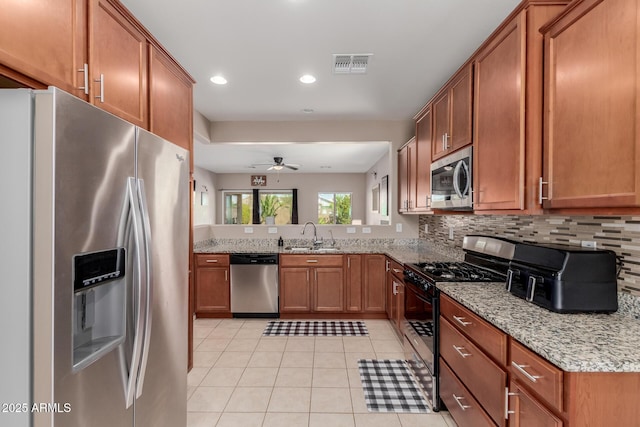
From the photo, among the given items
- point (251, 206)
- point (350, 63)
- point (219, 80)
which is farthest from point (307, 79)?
point (251, 206)

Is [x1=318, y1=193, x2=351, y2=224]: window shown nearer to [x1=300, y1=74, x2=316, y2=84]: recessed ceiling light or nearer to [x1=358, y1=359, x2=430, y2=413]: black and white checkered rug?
[x1=300, y1=74, x2=316, y2=84]: recessed ceiling light

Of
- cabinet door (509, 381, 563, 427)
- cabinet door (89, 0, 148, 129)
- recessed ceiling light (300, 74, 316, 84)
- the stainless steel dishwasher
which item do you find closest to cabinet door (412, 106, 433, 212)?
recessed ceiling light (300, 74, 316, 84)

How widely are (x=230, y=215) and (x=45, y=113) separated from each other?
8.47 m

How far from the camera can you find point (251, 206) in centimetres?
913

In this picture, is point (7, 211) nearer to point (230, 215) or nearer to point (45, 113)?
point (45, 113)

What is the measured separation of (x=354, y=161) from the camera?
6.98 metres

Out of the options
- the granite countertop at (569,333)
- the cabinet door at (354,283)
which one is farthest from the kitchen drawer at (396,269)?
the granite countertop at (569,333)

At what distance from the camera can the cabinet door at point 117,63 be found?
4.67ft

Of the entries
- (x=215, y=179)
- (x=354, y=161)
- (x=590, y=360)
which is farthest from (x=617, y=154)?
(x=215, y=179)

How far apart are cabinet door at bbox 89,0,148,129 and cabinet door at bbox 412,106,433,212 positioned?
2.30 meters

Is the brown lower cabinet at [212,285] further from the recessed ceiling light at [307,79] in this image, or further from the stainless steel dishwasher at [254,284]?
the recessed ceiling light at [307,79]

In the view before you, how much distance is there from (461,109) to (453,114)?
0.44ft

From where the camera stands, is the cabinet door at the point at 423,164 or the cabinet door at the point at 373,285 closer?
the cabinet door at the point at 423,164

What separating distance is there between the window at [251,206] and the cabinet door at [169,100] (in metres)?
6.61
